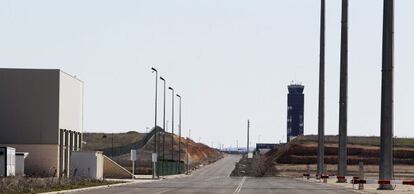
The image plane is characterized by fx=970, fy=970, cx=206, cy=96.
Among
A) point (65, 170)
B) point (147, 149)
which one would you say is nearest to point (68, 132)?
point (65, 170)

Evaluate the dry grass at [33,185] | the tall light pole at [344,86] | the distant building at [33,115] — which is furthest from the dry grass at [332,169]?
the dry grass at [33,185]

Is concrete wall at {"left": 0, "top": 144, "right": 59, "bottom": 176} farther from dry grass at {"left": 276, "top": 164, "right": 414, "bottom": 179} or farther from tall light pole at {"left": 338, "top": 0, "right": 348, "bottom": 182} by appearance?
dry grass at {"left": 276, "top": 164, "right": 414, "bottom": 179}

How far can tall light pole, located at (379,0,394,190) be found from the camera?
196 ft

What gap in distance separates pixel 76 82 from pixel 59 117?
10496mm

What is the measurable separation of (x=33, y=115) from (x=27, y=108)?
2.59ft

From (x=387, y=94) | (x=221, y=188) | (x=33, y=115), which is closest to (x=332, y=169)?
(x=33, y=115)

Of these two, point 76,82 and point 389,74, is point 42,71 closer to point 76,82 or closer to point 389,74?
point 76,82

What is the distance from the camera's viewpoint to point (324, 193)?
55.7 metres

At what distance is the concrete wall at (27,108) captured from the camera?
273ft

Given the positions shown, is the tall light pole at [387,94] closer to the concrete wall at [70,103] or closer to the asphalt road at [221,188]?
the asphalt road at [221,188]

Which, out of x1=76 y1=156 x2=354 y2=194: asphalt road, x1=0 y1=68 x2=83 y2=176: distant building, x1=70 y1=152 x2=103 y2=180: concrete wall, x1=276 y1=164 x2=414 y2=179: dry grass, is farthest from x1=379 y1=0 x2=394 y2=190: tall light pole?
x1=276 y1=164 x2=414 y2=179: dry grass

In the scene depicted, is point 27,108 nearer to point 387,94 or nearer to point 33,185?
point 33,185

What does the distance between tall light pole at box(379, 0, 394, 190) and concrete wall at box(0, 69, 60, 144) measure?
33.6 meters

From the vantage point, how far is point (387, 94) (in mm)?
60031
